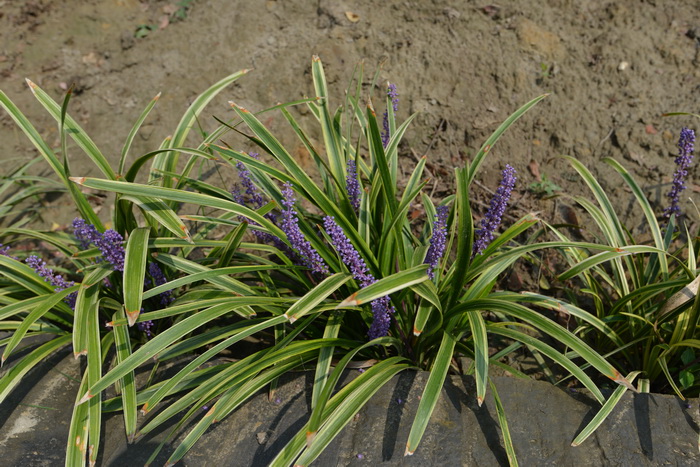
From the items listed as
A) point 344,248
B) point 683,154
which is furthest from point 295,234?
point 683,154

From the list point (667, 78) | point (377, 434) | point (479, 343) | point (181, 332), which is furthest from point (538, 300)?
point (667, 78)

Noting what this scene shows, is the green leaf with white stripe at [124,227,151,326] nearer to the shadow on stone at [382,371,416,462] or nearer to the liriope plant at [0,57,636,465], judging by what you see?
the liriope plant at [0,57,636,465]

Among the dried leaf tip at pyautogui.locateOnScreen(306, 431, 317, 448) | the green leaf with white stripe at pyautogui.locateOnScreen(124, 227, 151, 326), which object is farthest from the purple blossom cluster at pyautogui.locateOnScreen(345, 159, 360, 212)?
the dried leaf tip at pyautogui.locateOnScreen(306, 431, 317, 448)

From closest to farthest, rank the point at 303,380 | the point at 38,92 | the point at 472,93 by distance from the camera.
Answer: the point at 303,380 → the point at 38,92 → the point at 472,93

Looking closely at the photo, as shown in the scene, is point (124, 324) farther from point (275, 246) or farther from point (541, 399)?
point (541, 399)

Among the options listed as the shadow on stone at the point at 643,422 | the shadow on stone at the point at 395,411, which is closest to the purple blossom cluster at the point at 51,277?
the shadow on stone at the point at 395,411

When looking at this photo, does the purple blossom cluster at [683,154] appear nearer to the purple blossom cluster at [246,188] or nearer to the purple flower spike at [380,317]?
the purple flower spike at [380,317]

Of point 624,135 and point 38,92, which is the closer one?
point 38,92
